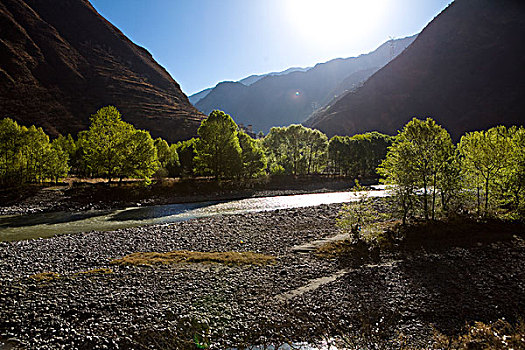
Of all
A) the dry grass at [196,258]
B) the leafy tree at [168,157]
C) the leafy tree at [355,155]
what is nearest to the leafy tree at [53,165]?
the leafy tree at [168,157]

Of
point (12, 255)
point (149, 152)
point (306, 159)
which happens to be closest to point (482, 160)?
point (12, 255)

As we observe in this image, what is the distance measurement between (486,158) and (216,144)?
48.6 meters

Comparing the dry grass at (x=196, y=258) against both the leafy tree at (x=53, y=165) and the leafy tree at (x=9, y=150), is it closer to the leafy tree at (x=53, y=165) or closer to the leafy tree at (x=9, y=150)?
the leafy tree at (x=9, y=150)

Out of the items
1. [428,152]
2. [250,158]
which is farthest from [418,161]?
[250,158]

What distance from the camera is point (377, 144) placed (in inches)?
4117

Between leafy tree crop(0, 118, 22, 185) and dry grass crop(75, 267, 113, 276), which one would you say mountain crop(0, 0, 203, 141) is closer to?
leafy tree crop(0, 118, 22, 185)

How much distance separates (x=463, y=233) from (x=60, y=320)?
101 feet

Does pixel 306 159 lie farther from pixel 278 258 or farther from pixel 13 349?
pixel 13 349

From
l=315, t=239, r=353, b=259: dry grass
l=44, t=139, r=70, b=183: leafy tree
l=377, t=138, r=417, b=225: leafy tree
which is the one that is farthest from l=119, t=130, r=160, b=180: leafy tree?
l=377, t=138, r=417, b=225: leafy tree

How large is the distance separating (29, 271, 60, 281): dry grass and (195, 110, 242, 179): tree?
4421 centimetres

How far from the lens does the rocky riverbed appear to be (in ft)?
36.8

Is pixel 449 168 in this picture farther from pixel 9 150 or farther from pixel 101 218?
pixel 9 150

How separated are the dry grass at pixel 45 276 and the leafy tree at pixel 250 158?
5279 centimetres

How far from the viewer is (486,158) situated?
82.3ft
